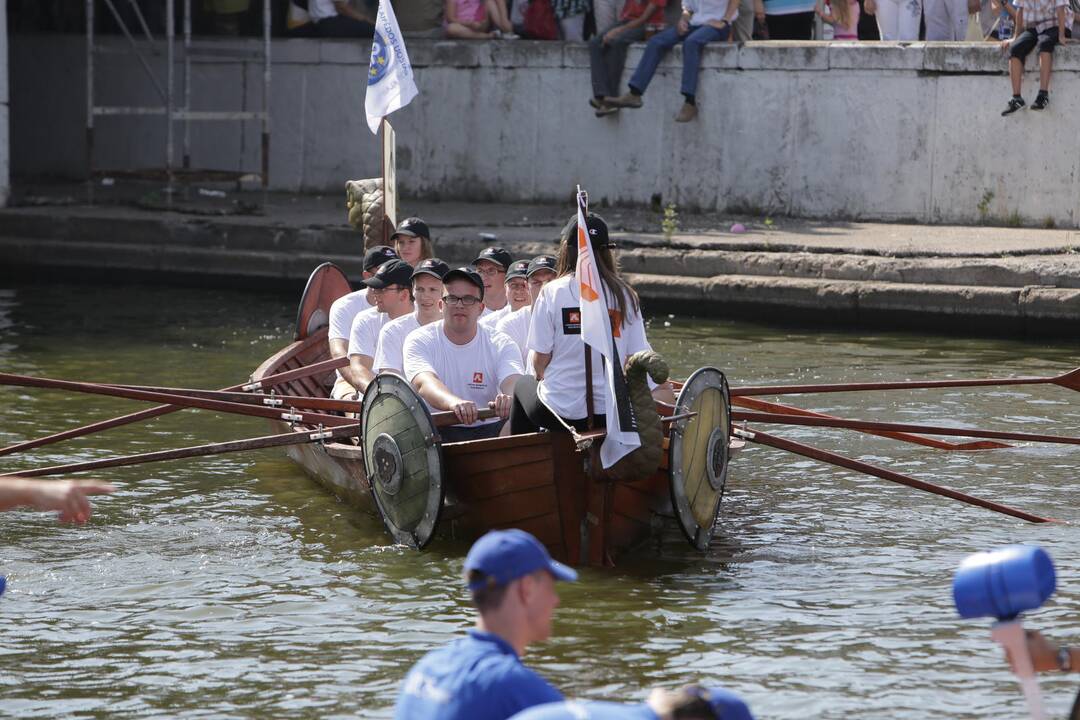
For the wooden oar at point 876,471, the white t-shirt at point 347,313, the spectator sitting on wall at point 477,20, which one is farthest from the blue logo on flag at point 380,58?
the spectator sitting on wall at point 477,20

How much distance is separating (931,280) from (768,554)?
7.83 meters

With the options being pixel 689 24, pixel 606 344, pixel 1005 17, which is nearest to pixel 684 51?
pixel 689 24

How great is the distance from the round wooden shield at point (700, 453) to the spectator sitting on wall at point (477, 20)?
12866 mm

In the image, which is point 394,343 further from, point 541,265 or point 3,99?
point 3,99

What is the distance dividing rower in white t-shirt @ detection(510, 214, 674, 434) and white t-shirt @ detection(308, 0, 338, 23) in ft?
47.0

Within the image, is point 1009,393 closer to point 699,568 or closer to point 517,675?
point 699,568

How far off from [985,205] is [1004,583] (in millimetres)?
15004

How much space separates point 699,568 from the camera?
862 centimetres

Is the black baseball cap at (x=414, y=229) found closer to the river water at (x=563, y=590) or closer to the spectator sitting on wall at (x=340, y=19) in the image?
the river water at (x=563, y=590)

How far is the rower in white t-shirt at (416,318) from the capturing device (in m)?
9.54

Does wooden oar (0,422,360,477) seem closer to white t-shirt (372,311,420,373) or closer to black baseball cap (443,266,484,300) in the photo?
white t-shirt (372,311,420,373)

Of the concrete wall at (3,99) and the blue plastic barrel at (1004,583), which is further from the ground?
the concrete wall at (3,99)

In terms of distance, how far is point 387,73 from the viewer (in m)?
13.1

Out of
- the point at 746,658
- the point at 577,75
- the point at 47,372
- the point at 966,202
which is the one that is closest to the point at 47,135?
the point at 577,75
